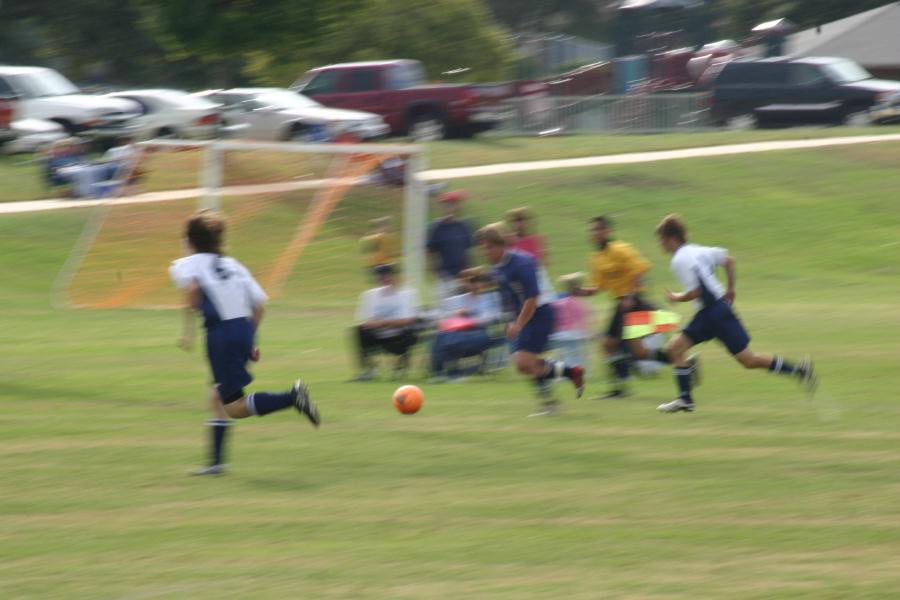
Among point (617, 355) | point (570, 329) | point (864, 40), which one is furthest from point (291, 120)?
point (864, 40)

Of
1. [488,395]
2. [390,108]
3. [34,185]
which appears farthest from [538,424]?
[390,108]

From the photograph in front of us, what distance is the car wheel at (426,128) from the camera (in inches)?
1350

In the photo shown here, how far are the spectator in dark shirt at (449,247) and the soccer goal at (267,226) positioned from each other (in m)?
3.70

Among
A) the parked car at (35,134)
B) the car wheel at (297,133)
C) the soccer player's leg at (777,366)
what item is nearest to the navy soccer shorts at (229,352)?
the soccer player's leg at (777,366)

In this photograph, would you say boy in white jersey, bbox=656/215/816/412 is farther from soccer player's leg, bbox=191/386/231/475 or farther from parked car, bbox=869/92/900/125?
parked car, bbox=869/92/900/125

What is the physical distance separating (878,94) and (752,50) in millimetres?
20093

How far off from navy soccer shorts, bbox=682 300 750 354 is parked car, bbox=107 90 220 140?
2126cm

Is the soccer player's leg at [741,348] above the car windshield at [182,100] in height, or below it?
below

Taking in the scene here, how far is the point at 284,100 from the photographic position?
3253 centimetres

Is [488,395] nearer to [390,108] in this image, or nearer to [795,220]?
[795,220]

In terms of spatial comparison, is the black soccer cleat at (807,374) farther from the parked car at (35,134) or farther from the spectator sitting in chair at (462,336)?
the parked car at (35,134)

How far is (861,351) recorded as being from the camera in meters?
15.3

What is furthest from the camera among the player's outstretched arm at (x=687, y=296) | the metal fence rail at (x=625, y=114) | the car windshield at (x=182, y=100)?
the metal fence rail at (x=625, y=114)

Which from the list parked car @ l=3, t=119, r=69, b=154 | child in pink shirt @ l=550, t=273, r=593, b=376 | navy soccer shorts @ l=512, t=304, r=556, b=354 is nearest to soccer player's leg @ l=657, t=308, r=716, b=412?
navy soccer shorts @ l=512, t=304, r=556, b=354
